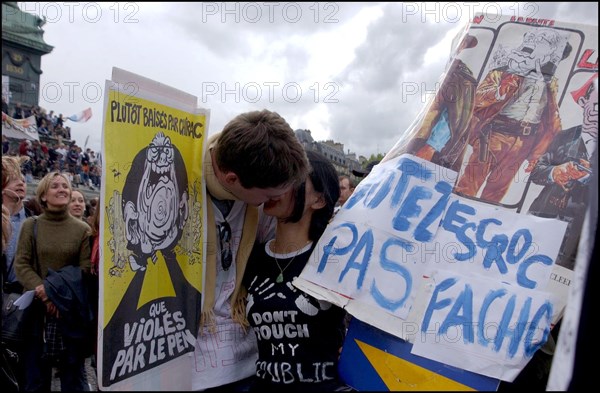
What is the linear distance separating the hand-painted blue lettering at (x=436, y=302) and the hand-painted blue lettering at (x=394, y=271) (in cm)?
10

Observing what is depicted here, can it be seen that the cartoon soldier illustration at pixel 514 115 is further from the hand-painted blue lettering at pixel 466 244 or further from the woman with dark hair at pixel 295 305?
the woman with dark hair at pixel 295 305

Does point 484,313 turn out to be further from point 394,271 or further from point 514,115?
point 514,115

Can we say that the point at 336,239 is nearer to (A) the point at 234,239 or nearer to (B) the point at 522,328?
(A) the point at 234,239

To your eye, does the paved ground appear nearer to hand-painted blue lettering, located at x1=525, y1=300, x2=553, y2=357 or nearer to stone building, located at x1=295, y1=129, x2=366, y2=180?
stone building, located at x1=295, y1=129, x2=366, y2=180

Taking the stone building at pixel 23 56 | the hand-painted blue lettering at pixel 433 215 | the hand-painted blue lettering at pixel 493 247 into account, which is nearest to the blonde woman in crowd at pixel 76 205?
the hand-painted blue lettering at pixel 433 215

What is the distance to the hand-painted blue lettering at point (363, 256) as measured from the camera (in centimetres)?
216

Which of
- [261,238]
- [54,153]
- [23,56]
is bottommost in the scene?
[261,238]

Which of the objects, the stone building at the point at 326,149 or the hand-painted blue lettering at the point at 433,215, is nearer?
the hand-painted blue lettering at the point at 433,215

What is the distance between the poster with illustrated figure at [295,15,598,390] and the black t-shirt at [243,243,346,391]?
0.24 ft

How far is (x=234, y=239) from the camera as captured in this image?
2.46m

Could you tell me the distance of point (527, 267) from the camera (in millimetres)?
1981

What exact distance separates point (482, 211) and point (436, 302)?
43 centimetres

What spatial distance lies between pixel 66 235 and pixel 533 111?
325 cm

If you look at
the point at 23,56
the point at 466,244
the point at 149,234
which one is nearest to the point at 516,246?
the point at 466,244
